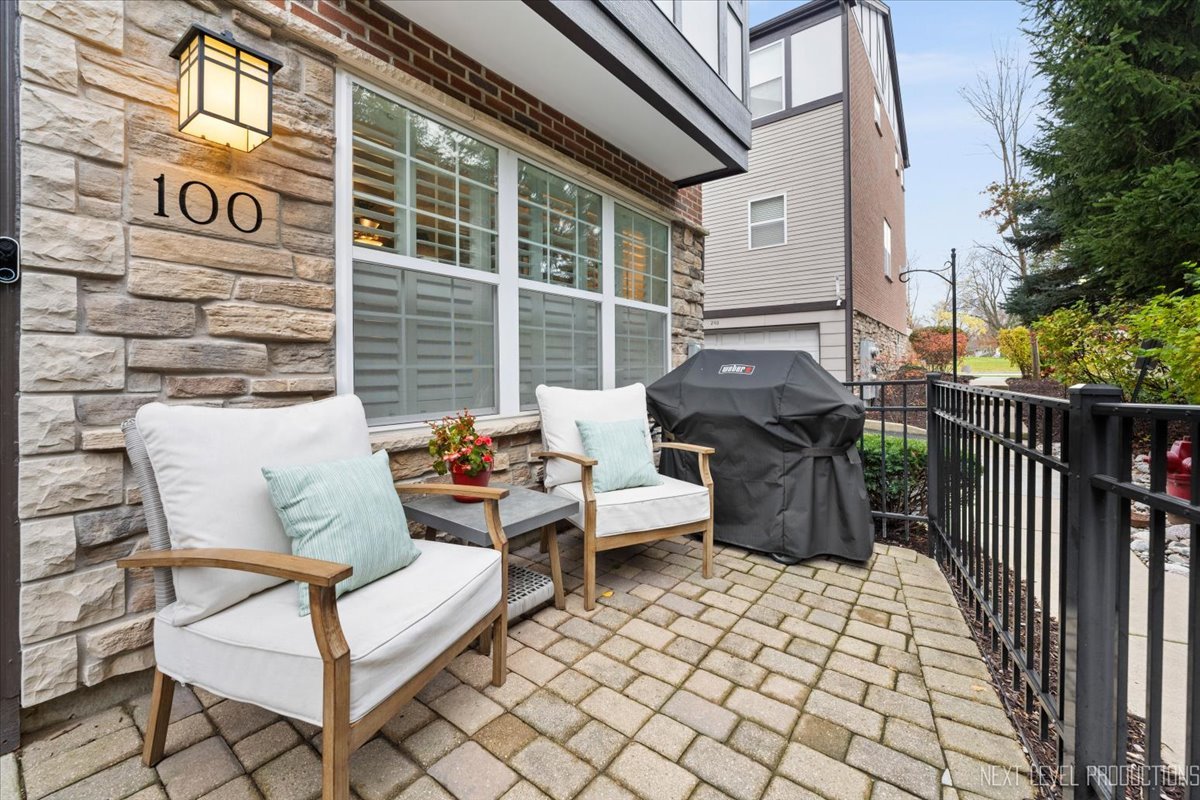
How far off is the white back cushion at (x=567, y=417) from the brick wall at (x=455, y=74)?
5.42 ft

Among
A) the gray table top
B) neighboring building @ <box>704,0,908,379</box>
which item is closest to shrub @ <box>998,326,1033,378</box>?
neighboring building @ <box>704,0,908,379</box>

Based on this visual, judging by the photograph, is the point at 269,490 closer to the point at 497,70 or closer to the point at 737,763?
the point at 737,763

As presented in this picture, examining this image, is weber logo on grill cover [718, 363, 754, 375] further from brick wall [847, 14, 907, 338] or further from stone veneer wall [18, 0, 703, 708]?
brick wall [847, 14, 907, 338]

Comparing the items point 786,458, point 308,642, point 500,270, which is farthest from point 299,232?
point 786,458

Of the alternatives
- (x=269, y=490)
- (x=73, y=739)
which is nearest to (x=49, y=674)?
(x=73, y=739)

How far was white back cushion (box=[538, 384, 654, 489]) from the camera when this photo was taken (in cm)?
290

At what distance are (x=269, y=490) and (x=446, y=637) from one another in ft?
2.28

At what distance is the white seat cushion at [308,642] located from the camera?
1.21 m

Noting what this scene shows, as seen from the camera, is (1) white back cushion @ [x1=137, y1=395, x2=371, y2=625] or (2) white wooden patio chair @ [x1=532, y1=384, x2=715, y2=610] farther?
(2) white wooden patio chair @ [x1=532, y1=384, x2=715, y2=610]

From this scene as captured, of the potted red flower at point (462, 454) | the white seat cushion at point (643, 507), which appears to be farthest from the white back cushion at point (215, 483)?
the white seat cushion at point (643, 507)

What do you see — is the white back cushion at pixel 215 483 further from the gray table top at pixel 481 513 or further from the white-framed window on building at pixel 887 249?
the white-framed window on building at pixel 887 249

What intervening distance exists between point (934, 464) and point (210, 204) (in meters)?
3.76

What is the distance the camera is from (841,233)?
28.0ft

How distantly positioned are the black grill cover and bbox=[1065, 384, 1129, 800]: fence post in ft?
5.13
